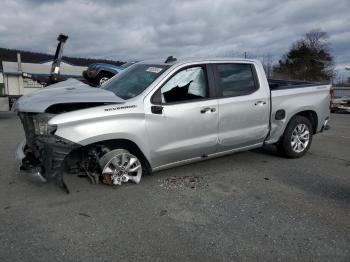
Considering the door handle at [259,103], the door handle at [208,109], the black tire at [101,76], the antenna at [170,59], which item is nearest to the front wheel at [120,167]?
the door handle at [208,109]

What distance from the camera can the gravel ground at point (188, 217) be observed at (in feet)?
10.2

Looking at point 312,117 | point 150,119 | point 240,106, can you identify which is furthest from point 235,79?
point 312,117

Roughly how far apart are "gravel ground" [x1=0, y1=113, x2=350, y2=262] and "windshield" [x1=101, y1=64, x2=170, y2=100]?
4.29 ft

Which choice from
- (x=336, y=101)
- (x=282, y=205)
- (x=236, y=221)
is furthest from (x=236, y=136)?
(x=336, y=101)

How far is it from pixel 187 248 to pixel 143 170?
6.08ft

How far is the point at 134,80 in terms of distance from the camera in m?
5.11

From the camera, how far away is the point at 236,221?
12.2 ft

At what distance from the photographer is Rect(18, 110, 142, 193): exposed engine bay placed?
158 inches

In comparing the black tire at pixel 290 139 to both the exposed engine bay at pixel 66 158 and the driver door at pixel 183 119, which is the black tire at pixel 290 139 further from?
the exposed engine bay at pixel 66 158

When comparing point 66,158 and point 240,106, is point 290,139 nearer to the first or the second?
point 240,106

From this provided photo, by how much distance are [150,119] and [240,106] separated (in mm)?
1554

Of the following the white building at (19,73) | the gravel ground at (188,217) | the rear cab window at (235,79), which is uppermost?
the white building at (19,73)

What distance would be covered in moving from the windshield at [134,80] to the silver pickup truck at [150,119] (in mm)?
21

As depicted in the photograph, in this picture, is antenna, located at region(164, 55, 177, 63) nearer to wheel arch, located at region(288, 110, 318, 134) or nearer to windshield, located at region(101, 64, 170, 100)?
windshield, located at region(101, 64, 170, 100)
